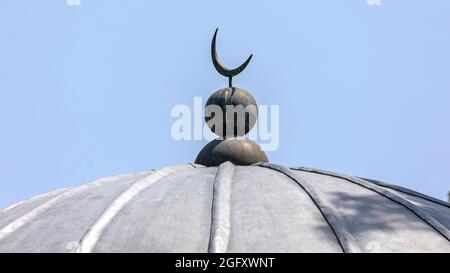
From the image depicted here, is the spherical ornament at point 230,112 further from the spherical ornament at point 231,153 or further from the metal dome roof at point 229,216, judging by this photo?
the metal dome roof at point 229,216

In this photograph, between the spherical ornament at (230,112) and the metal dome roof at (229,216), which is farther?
the spherical ornament at (230,112)

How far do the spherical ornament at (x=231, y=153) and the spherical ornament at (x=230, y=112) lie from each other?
10.9 inches

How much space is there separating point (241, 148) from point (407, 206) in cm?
416

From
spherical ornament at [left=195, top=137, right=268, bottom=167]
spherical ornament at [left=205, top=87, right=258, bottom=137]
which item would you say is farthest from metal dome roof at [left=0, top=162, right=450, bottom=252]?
spherical ornament at [left=205, top=87, right=258, bottom=137]

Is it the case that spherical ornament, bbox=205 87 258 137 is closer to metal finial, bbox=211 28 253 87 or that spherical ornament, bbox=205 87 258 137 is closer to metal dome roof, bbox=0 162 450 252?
metal finial, bbox=211 28 253 87

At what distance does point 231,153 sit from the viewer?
1597 cm

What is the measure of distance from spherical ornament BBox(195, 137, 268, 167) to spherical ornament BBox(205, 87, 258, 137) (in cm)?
28

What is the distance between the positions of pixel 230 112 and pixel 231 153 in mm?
949

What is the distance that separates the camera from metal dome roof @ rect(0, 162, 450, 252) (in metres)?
11.1

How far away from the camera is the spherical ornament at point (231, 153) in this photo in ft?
52.4

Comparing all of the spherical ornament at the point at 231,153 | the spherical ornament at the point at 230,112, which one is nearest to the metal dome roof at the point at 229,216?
the spherical ornament at the point at 231,153

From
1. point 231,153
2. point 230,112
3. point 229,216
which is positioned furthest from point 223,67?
point 229,216
